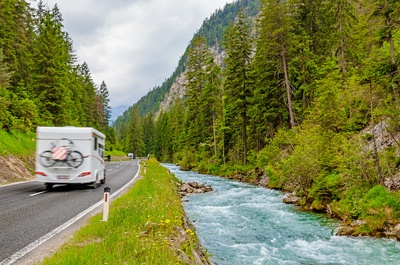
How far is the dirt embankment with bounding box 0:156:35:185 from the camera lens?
18103 mm

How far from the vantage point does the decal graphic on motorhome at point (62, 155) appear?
14344 millimetres

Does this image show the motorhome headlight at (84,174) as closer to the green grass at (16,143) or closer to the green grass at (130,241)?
the green grass at (130,241)

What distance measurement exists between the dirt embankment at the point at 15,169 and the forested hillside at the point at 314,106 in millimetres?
16894

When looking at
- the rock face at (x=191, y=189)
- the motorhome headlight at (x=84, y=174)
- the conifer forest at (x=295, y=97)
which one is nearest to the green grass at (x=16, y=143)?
the conifer forest at (x=295, y=97)

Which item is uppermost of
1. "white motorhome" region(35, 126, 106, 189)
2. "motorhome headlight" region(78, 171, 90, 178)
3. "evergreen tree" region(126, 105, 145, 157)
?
"evergreen tree" region(126, 105, 145, 157)

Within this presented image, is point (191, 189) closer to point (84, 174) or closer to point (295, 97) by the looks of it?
point (84, 174)

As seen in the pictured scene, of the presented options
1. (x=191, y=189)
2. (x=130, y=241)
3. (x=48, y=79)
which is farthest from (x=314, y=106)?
(x=48, y=79)

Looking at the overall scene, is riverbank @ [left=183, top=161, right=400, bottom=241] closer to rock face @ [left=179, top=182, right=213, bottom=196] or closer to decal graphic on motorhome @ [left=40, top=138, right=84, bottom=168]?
rock face @ [left=179, top=182, right=213, bottom=196]

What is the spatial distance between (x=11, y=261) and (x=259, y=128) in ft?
113

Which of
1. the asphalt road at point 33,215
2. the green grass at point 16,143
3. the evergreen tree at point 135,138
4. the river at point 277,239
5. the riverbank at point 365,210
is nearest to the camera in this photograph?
the asphalt road at point 33,215

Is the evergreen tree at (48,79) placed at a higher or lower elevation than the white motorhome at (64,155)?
higher

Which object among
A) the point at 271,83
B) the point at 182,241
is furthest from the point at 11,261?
the point at 271,83

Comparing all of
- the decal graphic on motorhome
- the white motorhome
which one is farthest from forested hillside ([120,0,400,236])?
the decal graphic on motorhome

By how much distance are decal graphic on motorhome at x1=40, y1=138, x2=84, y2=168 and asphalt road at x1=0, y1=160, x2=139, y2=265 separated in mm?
1485
